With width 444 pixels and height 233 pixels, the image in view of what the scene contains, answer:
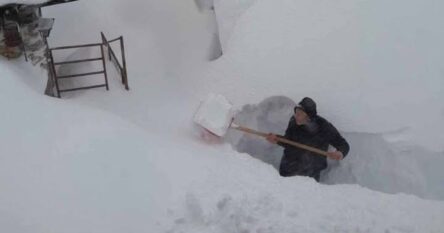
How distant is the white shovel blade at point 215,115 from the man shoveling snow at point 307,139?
457 mm

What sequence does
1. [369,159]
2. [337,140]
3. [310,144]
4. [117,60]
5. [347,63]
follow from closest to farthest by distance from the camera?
[337,140]
[310,144]
[369,159]
[347,63]
[117,60]

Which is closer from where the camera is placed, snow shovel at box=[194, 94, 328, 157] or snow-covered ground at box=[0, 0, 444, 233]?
snow-covered ground at box=[0, 0, 444, 233]

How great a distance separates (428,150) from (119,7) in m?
4.59

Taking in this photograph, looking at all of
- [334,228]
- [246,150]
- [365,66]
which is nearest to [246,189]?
[334,228]

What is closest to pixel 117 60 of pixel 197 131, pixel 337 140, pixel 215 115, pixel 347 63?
pixel 197 131

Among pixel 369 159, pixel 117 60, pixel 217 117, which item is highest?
pixel 117 60

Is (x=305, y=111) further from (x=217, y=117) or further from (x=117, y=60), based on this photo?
(x=117, y=60)

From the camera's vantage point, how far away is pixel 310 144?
4750 mm

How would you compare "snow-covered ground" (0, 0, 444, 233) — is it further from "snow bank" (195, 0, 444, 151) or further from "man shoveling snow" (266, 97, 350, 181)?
"man shoveling snow" (266, 97, 350, 181)

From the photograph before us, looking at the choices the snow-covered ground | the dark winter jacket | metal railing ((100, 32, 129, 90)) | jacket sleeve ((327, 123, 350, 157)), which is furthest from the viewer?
metal railing ((100, 32, 129, 90))

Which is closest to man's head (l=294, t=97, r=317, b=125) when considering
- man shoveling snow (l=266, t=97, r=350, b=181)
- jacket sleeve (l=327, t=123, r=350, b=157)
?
man shoveling snow (l=266, t=97, r=350, b=181)

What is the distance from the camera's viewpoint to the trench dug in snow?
15.2 ft

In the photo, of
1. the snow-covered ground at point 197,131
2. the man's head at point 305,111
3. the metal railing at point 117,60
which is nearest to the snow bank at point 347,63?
the snow-covered ground at point 197,131

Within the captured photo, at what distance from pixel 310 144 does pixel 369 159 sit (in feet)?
2.25
